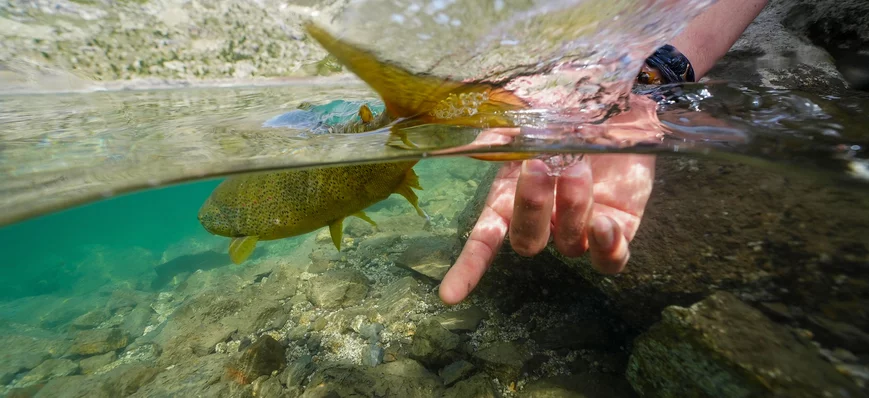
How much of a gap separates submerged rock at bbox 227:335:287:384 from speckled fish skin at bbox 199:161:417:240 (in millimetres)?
2551

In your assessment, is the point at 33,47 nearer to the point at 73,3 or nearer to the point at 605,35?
the point at 73,3

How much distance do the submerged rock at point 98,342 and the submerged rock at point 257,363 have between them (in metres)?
5.42

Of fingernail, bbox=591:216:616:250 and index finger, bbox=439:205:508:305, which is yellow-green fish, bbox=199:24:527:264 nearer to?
index finger, bbox=439:205:508:305

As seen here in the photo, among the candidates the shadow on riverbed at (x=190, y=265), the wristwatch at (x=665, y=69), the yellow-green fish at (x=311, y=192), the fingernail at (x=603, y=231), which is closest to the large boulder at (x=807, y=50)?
the wristwatch at (x=665, y=69)

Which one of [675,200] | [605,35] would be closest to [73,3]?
[605,35]

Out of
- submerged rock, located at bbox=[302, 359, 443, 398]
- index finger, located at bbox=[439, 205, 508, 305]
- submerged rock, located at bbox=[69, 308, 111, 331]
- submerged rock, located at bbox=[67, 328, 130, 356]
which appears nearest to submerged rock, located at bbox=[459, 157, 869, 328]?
index finger, located at bbox=[439, 205, 508, 305]

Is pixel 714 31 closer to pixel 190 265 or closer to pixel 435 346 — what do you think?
pixel 435 346

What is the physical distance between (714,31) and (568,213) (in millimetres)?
3735

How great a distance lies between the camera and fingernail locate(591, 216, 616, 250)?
193 centimetres

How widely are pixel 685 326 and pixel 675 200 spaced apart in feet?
5.00

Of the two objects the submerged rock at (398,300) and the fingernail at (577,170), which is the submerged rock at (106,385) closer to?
the submerged rock at (398,300)

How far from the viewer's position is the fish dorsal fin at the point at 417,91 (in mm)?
1530

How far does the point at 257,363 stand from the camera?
429 cm

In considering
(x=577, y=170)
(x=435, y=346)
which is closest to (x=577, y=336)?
(x=435, y=346)
